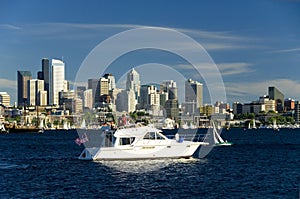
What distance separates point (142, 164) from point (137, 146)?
251 cm

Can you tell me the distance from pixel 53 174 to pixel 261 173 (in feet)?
67.3

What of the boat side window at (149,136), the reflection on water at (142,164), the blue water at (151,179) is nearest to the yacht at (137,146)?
the boat side window at (149,136)

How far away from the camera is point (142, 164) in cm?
6069

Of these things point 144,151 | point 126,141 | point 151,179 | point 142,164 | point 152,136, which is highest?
point 152,136

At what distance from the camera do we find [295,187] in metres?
47.2

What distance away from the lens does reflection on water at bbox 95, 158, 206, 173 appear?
57.1m

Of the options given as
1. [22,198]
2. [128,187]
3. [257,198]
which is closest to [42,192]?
[22,198]

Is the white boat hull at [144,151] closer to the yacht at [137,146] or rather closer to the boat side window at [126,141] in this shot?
the yacht at [137,146]

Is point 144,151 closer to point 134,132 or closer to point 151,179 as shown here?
point 134,132

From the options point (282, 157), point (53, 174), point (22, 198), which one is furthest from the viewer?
point (282, 157)

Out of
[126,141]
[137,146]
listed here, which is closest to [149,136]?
[137,146]

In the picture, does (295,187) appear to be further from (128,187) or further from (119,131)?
(119,131)

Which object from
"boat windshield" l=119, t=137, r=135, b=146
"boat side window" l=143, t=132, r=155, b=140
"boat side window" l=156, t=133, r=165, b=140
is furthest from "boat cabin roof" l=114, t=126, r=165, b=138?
"boat side window" l=156, t=133, r=165, b=140

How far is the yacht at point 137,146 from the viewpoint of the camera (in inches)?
2440
